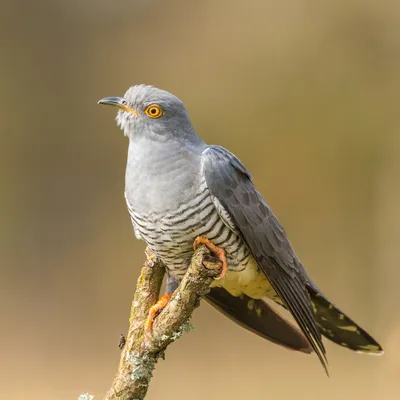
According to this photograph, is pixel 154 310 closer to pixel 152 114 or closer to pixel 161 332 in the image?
pixel 161 332

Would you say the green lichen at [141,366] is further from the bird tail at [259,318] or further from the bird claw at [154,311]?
the bird tail at [259,318]

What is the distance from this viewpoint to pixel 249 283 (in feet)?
8.10

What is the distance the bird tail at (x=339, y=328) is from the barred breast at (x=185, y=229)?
0.50m

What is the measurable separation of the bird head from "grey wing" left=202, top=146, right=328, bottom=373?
136 mm

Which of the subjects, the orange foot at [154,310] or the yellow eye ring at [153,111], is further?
the yellow eye ring at [153,111]

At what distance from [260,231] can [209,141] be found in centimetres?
309

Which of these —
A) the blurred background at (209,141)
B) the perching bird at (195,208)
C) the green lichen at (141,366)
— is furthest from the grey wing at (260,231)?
the blurred background at (209,141)

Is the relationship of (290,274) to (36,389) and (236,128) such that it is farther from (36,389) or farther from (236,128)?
(236,128)

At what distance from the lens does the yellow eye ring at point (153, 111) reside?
228 centimetres

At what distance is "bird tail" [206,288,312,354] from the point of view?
2.56 m

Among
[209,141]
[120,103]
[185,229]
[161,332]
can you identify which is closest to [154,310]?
[161,332]

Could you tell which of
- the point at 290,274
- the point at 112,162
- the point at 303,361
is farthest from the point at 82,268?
the point at 290,274

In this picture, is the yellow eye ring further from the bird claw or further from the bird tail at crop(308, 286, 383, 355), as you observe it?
the bird tail at crop(308, 286, 383, 355)

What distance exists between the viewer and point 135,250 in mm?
5418
